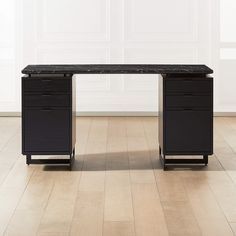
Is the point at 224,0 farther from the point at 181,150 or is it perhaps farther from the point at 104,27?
the point at 181,150

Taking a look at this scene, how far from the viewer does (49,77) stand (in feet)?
16.4

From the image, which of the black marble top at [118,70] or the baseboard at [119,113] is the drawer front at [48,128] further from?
the baseboard at [119,113]

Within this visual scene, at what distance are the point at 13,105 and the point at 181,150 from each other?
11.5 ft

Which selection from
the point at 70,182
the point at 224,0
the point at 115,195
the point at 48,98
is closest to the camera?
the point at 115,195

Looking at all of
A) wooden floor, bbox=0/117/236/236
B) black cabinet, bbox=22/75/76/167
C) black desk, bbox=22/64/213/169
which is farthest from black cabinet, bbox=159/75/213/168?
black cabinet, bbox=22/75/76/167

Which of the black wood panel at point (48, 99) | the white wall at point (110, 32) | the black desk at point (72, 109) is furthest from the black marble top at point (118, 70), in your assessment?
the white wall at point (110, 32)

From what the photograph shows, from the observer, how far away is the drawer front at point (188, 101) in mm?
5035

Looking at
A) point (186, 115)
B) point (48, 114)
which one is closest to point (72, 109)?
point (48, 114)

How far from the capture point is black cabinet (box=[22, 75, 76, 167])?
5.00 metres

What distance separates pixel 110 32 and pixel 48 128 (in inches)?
124

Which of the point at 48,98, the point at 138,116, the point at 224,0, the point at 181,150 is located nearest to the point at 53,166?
the point at 48,98

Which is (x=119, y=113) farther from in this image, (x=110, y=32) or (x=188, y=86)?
(x=188, y=86)

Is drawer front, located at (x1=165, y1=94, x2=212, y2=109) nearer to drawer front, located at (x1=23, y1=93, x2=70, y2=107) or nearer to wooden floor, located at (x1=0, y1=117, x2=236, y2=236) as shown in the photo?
wooden floor, located at (x1=0, y1=117, x2=236, y2=236)

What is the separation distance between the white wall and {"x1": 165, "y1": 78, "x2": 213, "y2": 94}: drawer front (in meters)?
2.98
